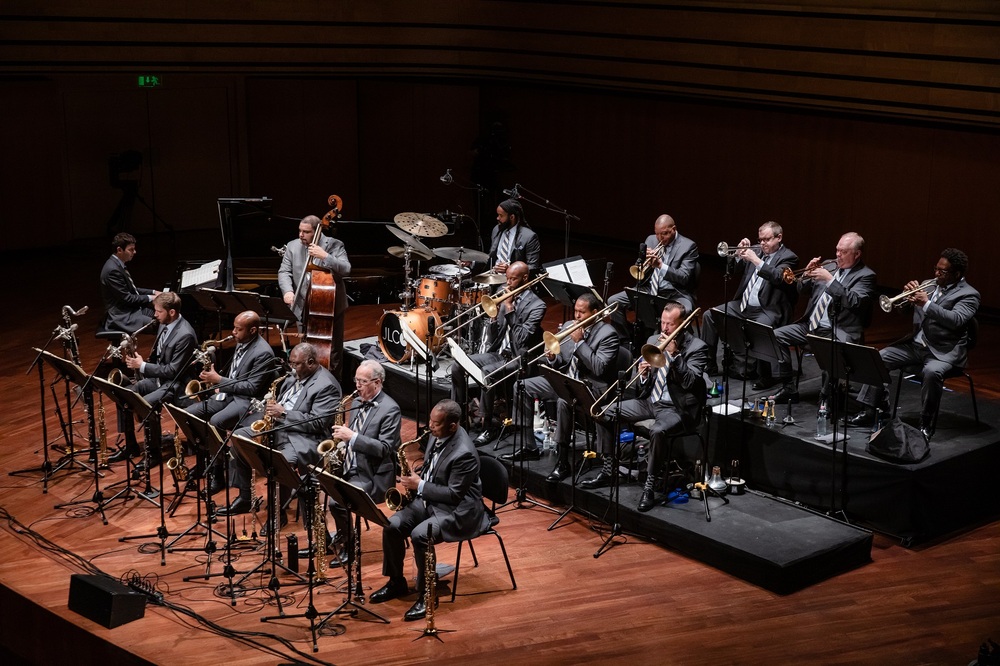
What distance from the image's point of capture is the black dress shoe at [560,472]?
331 inches

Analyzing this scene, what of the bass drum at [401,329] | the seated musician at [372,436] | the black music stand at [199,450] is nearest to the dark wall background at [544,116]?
the bass drum at [401,329]

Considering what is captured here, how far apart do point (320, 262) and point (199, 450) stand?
8.19 ft

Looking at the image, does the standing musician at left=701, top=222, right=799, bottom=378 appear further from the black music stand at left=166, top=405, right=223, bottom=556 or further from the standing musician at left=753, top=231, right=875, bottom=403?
the black music stand at left=166, top=405, right=223, bottom=556

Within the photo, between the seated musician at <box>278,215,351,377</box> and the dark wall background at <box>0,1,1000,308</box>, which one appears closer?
the seated musician at <box>278,215,351,377</box>

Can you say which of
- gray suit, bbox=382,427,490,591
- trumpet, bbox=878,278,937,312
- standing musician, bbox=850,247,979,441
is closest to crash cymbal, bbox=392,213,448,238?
gray suit, bbox=382,427,490,591

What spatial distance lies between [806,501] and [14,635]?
519 cm

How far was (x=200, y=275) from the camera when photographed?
10.7 m

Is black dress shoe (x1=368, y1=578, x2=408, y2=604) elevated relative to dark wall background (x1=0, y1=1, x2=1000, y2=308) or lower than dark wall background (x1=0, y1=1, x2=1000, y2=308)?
lower

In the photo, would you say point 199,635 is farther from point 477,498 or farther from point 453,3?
point 453,3

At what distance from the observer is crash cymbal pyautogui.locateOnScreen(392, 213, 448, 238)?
10.4 metres

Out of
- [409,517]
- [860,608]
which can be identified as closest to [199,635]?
[409,517]

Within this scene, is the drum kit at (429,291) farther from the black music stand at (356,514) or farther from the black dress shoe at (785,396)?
the black music stand at (356,514)

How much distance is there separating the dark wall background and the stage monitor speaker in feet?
26.1

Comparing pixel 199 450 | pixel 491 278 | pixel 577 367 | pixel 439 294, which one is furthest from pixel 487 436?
pixel 199 450
